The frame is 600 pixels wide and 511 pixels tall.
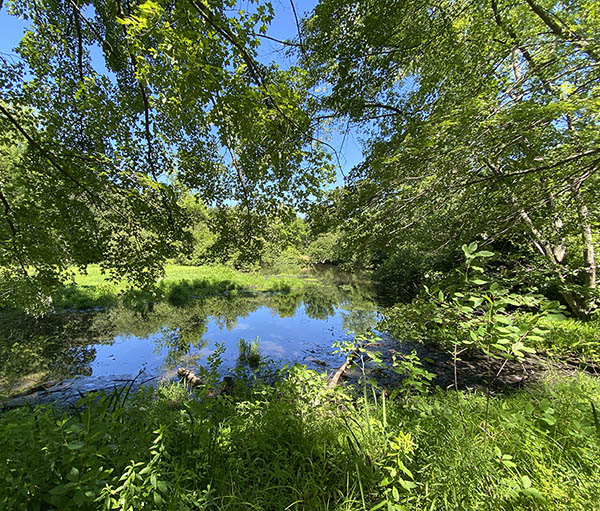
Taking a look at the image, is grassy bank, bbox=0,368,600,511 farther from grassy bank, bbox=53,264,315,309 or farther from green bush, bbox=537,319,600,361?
grassy bank, bbox=53,264,315,309

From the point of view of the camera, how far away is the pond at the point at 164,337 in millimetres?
6496

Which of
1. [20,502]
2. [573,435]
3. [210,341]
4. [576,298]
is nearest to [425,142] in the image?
[573,435]

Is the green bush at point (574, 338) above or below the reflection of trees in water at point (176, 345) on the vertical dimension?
above

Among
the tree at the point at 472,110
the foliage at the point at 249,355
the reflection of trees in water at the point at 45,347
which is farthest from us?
the foliage at the point at 249,355

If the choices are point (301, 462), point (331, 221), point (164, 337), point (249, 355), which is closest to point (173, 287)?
point (164, 337)

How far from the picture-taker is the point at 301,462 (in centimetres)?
189

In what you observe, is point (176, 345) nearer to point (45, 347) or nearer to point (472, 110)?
point (45, 347)

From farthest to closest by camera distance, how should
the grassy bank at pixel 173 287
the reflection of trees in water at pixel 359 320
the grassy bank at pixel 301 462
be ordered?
the grassy bank at pixel 173 287
the reflection of trees in water at pixel 359 320
the grassy bank at pixel 301 462

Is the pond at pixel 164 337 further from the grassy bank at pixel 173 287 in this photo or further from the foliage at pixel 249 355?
the grassy bank at pixel 173 287

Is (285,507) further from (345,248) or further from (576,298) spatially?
(576,298)

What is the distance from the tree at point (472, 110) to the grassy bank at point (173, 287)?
6.17 meters

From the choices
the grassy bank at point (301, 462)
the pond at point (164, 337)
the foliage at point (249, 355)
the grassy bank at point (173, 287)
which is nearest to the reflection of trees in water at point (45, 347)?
the pond at point (164, 337)

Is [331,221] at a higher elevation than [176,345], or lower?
higher

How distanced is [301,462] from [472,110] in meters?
4.39
